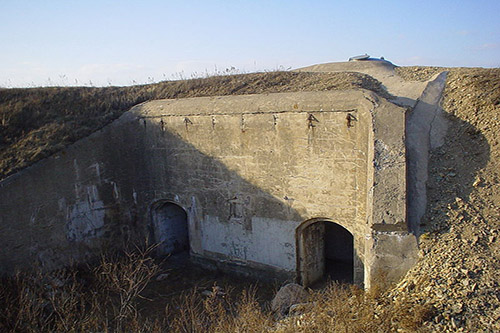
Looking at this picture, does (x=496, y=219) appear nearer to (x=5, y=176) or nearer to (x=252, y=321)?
(x=252, y=321)

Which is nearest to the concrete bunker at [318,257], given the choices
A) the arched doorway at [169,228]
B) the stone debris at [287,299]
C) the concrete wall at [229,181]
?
the concrete wall at [229,181]

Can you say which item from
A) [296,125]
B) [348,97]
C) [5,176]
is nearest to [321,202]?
[296,125]

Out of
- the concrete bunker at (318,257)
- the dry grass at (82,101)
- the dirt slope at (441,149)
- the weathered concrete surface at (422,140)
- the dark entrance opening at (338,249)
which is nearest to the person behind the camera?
the dirt slope at (441,149)

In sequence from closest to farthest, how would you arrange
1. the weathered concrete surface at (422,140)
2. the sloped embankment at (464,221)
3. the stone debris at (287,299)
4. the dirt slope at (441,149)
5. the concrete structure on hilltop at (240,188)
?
the sloped embankment at (464,221) → the dirt slope at (441,149) → the weathered concrete surface at (422,140) → the concrete structure on hilltop at (240,188) → the stone debris at (287,299)

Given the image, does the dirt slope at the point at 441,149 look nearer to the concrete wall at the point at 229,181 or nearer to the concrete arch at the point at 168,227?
the concrete wall at the point at 229,181

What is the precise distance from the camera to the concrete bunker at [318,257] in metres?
8.22

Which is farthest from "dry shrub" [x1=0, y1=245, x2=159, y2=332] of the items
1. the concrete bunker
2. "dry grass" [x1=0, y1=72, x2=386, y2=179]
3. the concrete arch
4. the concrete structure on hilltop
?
the concrete bunker

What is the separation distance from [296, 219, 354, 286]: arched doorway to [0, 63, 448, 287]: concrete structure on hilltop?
3 cm

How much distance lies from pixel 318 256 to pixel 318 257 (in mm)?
21

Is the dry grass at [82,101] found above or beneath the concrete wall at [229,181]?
above

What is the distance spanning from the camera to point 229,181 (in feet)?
28.9

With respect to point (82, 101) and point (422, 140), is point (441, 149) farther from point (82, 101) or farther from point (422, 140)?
point (82, 101)

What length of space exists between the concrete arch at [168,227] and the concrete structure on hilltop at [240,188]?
0.10ft

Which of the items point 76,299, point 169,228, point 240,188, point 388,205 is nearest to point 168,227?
point 169,228
